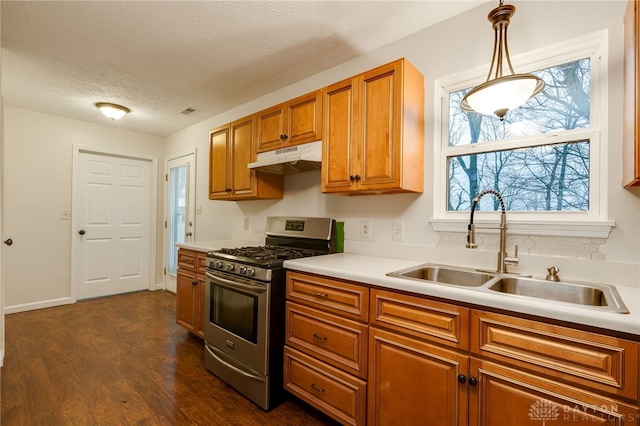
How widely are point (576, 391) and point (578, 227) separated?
818 millimetres

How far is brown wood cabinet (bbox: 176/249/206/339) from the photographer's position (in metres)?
2.73

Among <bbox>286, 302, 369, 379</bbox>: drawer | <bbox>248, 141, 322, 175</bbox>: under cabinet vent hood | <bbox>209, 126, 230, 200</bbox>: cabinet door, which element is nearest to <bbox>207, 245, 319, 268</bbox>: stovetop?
<bbox>286, 302, 369, 379</bbox>: drawer

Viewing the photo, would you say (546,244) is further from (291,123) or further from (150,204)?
(150,204)

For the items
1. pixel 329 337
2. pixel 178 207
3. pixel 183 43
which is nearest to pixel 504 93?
pixel 329 337

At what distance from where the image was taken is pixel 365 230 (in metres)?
2.30

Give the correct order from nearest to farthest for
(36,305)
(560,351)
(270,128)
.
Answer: (560,351) < (270,128) < (36,305)

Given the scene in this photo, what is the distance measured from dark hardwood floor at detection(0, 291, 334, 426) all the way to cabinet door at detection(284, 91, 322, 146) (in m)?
1.84

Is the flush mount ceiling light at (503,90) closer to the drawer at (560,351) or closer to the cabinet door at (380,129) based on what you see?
the cabinet door at (380,129)

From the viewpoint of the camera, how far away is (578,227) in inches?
57.9

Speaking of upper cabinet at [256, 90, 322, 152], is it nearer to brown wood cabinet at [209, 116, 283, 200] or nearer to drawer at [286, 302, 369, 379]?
brown wood cabinet at [209, 116, 283, 200]

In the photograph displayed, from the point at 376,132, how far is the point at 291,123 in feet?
2.69

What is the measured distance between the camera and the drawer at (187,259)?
2.86 m

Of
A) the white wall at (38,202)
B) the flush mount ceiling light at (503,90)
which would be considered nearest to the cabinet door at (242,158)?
the flush mount ceiling light at (503,90)

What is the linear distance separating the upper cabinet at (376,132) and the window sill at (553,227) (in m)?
0.42
